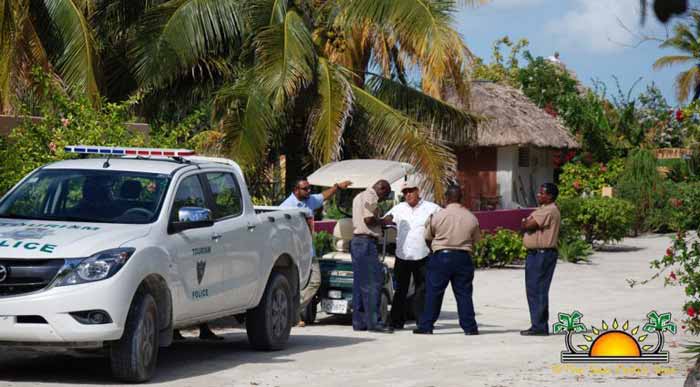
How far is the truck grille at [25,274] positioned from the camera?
9.56 metres

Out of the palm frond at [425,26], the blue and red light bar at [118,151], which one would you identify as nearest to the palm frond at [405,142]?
the palm frond at [425,26]

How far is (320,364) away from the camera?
1177 centimetres

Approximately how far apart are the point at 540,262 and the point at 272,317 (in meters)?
3.74

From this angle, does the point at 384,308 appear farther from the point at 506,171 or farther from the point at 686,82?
the point at 686,82

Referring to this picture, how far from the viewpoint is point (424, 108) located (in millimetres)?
24234

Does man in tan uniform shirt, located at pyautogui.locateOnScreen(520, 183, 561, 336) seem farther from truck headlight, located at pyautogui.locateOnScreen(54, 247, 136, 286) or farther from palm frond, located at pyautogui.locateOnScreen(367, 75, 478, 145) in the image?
palm frond, located at pyautogui.locateOnScreen(367, 75, 478, 145)

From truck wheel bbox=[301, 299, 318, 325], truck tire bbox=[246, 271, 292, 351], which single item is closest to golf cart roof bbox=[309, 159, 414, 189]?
truck wheel bbox=[301, 299, 318, 325]

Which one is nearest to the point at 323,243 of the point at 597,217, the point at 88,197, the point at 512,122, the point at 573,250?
the point at 88,197

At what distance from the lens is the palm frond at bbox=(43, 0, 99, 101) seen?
70.6 feet

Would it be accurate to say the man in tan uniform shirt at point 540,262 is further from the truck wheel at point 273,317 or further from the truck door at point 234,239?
the truck door at point 234,239

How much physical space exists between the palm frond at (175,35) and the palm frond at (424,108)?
10.9 ft

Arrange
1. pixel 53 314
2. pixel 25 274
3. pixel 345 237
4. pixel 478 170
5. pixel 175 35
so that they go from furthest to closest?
pixel 478 170, pixel 175 35, pixel 345 237, pixel 25 274, pixel 53 314

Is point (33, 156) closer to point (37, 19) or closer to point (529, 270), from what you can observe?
point (529, 270)

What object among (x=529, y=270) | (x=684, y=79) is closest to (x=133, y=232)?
(x=529, y=270)
